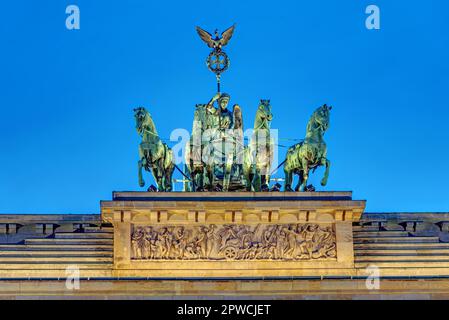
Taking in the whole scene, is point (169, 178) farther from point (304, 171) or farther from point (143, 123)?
point (304, 171)

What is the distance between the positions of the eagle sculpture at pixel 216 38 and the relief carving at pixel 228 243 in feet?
19.1

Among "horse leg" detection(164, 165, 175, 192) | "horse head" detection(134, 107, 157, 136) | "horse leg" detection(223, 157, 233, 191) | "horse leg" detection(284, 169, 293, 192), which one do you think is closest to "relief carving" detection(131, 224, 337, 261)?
"horse leg" detection(223, 157, 233, 191)

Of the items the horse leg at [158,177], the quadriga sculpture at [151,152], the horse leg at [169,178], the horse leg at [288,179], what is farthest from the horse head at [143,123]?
the horse leg at [288,179]

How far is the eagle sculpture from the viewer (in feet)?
182

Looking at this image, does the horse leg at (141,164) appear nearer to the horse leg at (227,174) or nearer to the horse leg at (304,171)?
the horse leg at (227,174)

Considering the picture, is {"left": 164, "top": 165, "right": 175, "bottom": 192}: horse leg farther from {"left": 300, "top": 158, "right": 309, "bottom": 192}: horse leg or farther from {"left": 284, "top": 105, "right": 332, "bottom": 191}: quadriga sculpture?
{"left": 300, "top": 158, "right": 309, "bottom": 192}: horse leg

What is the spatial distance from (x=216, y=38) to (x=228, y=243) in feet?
20.9

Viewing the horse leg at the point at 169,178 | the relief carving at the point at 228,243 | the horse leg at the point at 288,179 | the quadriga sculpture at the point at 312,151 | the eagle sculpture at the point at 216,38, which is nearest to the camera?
the relief carving at the point at 228,243

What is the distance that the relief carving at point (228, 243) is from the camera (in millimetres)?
51531

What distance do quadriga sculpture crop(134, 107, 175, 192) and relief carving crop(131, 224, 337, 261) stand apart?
149 cm

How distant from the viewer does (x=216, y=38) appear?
2184 inches
